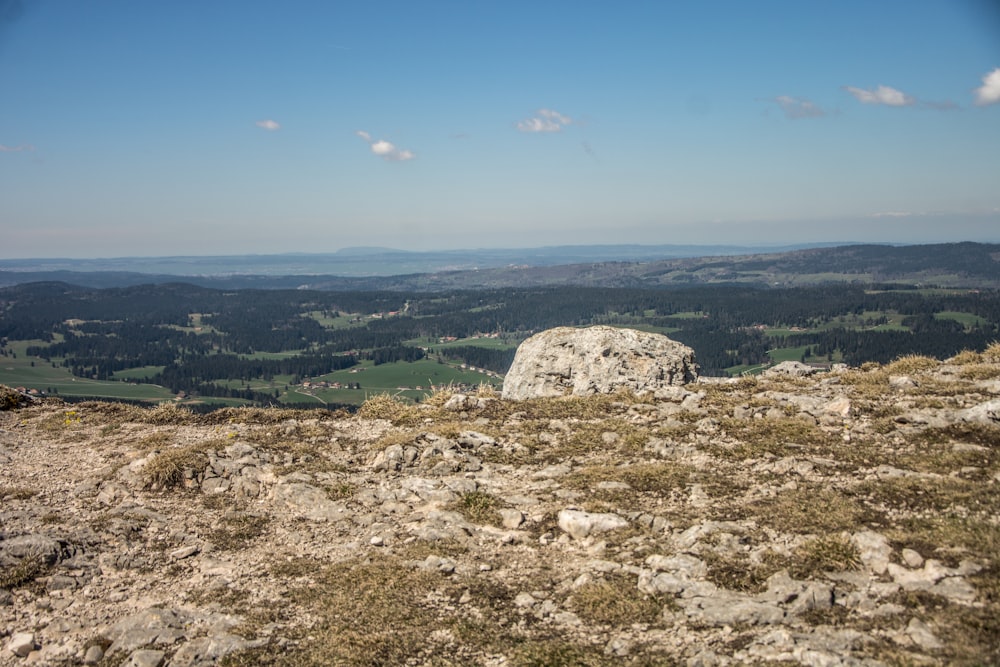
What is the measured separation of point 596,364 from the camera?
24859 mm

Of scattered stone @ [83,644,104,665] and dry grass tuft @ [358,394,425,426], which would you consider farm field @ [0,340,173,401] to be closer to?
dry grass tuft @ [358,394,425,426]

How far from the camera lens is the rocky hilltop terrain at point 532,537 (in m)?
7.82

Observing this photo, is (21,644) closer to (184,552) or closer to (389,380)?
(184,552)

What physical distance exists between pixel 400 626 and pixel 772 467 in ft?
29.2

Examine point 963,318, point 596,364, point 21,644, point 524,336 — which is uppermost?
point 596,364

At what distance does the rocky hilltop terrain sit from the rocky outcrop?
589 cm

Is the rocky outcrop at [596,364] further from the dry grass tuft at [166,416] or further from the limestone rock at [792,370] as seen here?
the dry grass tuft at [166,416]

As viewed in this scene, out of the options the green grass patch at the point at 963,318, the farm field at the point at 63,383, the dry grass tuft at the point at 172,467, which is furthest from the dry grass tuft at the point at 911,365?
the green grass patch at the point at 963,318

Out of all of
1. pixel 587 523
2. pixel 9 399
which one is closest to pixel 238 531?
pixel 587 523

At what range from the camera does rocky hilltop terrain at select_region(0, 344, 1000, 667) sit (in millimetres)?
7820

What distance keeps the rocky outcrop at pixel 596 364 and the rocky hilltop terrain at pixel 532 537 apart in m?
5.89

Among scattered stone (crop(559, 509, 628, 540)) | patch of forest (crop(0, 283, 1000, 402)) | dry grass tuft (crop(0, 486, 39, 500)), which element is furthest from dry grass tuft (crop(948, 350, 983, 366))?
patch of forest (crop(0, 283, 1000, 402))

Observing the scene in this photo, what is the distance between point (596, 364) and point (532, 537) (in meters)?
14.4

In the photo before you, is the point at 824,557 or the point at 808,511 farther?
the point at 808,511
